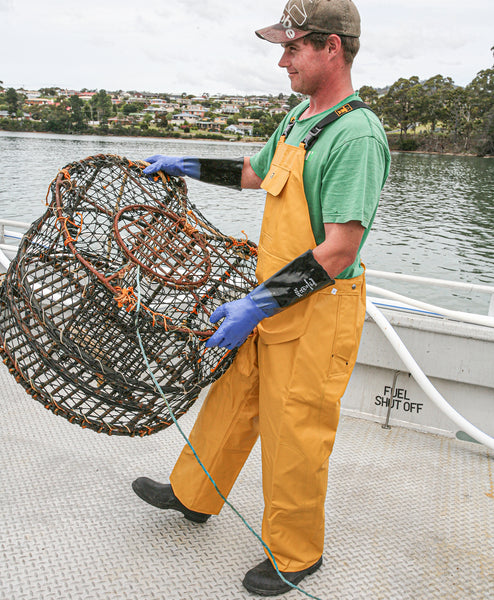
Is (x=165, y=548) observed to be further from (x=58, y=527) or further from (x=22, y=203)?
(x=22, y=203)

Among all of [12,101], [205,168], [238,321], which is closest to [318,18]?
[205,168]

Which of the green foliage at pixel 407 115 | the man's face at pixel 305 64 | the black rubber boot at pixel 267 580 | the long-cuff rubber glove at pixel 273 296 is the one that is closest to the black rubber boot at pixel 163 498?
the black rubber boot at pixel 267 580

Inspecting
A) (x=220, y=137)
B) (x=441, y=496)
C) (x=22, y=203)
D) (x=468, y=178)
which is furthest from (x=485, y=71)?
(x=441, y=496)

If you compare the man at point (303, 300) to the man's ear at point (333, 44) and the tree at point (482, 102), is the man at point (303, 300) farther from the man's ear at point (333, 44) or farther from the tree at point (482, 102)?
the tree at point (482, 102)

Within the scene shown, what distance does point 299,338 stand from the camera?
72.1 inches

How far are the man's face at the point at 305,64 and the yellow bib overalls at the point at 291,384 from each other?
19cm

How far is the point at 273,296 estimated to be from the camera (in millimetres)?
1757

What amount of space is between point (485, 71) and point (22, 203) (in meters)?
74.2

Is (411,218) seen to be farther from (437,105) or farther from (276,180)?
(437,105)

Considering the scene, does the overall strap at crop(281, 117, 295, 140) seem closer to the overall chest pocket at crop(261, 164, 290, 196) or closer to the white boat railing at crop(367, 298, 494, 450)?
the overall chest pocket at crop(261, 164, 290, 196)

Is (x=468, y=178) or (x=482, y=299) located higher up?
(x=468, y=178)

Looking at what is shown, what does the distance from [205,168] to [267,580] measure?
1549 millimetres

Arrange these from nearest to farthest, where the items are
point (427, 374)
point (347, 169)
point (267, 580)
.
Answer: point (347, 169)
point (267, 580)
point (427, 374)

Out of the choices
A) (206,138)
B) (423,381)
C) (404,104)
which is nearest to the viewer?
(423,381)
